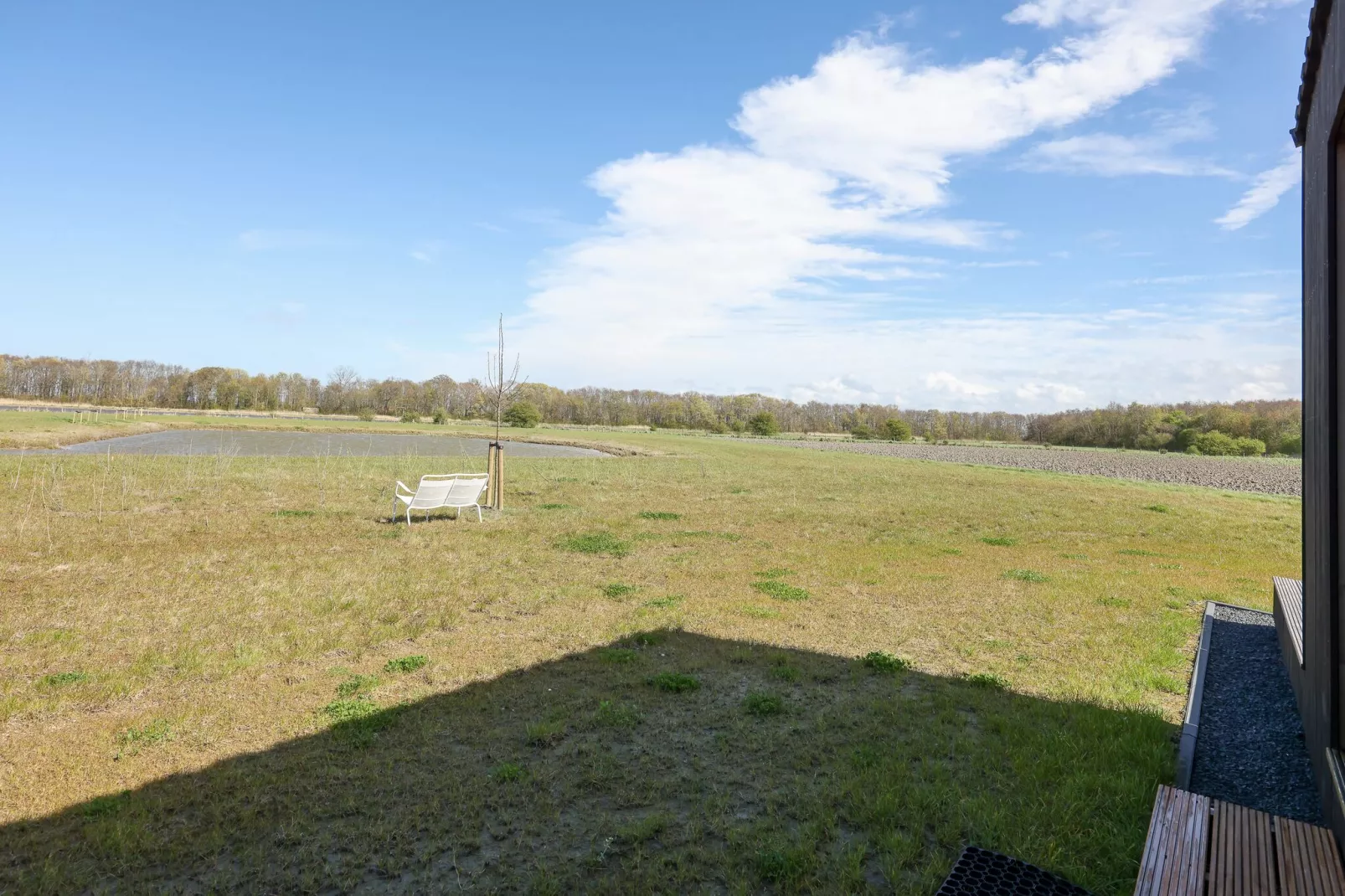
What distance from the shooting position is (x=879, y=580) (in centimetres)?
860

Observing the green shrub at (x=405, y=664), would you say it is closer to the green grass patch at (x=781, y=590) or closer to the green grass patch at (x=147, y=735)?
the green grass patch at (x=147, y=735)

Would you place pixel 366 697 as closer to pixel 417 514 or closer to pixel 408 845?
pixel 408 845

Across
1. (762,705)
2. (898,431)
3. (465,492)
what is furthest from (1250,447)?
(762,705)

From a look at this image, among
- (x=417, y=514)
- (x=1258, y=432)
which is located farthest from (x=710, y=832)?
(x=1258, y=432)

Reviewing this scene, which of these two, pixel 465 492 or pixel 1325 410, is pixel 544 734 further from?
pixel 465 492

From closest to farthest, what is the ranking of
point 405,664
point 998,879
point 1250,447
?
point 998,879, point 405,664, point 1250,447

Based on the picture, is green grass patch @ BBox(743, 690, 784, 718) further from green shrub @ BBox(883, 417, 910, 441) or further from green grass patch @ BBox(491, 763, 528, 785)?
green shrub @ BBox(883, 417, 910, 441)

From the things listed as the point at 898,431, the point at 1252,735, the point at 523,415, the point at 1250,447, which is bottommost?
the point at 1252,735

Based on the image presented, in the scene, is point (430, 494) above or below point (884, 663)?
above

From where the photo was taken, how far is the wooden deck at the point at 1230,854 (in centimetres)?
230

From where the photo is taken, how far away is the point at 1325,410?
3.34m

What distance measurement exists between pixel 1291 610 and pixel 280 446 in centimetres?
3347

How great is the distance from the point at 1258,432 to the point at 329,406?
10994cm

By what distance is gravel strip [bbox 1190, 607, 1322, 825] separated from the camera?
3572 mm
